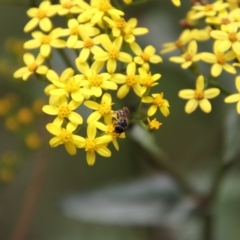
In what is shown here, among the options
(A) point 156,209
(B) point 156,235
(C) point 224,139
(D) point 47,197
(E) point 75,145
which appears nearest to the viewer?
(E) point 75,145

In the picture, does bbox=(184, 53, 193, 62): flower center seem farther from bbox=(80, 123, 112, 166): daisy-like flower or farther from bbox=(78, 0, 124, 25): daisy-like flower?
bbox=(80, 123, 112, 166): daisy-like flower

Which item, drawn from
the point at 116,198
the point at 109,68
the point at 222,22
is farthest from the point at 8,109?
the point at 222,22

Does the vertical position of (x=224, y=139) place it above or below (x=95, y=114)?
above

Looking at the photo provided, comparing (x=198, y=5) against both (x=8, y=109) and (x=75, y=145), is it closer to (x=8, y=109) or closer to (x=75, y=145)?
(x=75, y=145)

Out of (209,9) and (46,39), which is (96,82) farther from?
(209,9)

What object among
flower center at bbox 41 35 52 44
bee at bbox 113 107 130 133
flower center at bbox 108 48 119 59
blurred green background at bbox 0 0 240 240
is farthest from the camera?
blurred green background at bbox 0 0 240 240

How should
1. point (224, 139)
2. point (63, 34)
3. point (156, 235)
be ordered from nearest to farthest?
point (63, 34) → point (224, 139) → point (156, 235)

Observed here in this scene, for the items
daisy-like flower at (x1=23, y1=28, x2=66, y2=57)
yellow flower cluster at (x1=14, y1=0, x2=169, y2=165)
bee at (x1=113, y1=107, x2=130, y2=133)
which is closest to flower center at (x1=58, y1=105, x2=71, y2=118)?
yellow flower cluster at (x1=14, y1=0, x2=169, y2=165)
